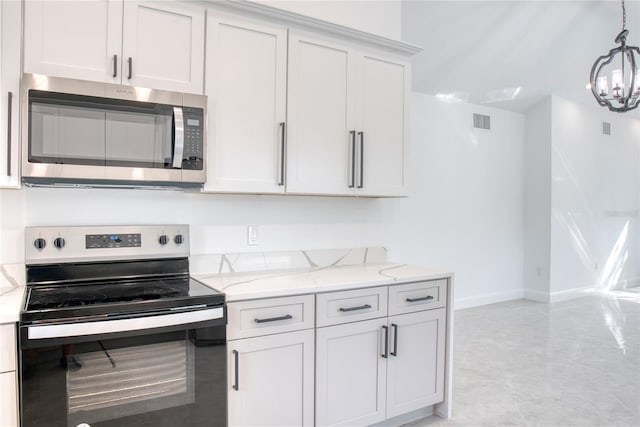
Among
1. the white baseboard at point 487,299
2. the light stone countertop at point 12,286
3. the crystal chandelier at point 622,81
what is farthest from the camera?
the white baseboard at point 487,299

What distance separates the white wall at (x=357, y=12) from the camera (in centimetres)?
282

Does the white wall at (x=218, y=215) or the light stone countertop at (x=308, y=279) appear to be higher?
the white wall at (x=218, y=215)

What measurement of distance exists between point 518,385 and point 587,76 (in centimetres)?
441

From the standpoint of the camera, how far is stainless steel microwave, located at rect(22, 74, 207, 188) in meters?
1.83

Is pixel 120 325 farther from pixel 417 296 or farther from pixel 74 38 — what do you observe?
pixel 417 296

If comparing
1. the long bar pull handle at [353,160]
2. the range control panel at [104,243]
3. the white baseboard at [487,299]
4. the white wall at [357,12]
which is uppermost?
the white wall at [357,12]

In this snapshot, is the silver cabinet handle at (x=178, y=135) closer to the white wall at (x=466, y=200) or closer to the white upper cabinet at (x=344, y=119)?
the white upper cabinet at (x=344, y=119)

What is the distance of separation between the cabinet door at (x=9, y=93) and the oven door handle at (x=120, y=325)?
0.66m

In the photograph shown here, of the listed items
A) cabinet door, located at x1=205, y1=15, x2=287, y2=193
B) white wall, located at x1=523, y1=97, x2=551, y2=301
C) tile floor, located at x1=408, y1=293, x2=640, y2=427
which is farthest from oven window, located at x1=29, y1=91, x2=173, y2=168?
white wall, located at x1=523, y1=97, x2=551, y2=301

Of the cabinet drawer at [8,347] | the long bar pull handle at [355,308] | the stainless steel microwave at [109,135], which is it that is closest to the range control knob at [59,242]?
the stainless steel microwave at [109,135]

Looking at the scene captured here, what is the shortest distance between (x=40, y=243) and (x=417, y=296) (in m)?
1.90

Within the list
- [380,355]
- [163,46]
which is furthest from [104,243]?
[380,355]

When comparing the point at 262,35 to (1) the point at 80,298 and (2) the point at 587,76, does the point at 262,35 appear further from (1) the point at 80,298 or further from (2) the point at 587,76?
(2) the point at 587,76

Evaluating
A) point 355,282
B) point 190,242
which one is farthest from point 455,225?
point 190,242
